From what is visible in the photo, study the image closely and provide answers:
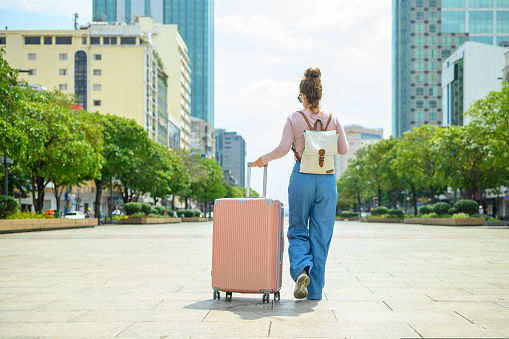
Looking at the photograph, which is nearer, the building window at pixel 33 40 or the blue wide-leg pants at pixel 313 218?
the blue wide-leg pants at pixel 313 218

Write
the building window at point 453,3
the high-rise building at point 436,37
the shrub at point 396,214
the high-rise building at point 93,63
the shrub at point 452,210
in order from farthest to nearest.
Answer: the building window at point 453,3
the high-rise building at point 436,37
the high-rise building at point 93,63
the shrub at point 396,214
the shrub at point 452,210

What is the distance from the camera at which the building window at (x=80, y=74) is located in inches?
3344

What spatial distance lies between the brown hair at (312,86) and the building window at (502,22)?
126 meters

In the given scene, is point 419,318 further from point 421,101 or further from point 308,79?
point 421,101

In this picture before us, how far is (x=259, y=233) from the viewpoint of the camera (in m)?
5.19

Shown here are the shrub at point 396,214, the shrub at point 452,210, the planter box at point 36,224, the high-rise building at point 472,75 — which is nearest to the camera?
the planter box at point 36,224

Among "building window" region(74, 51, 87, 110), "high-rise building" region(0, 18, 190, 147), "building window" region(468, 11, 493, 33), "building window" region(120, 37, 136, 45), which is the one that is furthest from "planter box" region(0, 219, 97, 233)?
"building window" region(468, 11, 493, 33)

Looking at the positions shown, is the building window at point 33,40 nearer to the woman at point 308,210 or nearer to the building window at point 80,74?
the building window at point 80,74

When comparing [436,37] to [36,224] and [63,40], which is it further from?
[36,224]

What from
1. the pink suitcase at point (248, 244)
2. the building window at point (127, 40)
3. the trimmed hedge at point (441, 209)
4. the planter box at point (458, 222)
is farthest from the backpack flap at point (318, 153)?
the building window at point (127, 40)

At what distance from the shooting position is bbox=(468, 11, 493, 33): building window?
121 meters

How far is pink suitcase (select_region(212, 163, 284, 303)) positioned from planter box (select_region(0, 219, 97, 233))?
2148 centimetres

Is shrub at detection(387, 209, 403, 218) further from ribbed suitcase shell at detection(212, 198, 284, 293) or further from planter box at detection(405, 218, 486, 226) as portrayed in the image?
ribbed suitcase shell at detection(212, 198, 284, 293)

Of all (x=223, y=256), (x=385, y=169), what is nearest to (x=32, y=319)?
(x=223, y=256)
